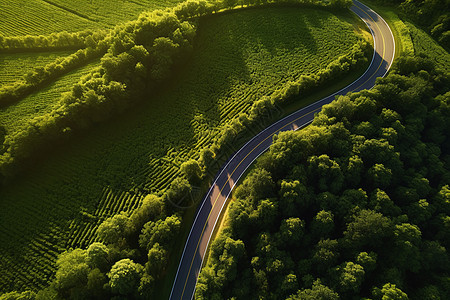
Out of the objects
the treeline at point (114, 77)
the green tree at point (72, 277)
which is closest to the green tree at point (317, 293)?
the treeline at point (114, 77)

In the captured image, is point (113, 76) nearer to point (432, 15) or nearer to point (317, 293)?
point (317, 293)

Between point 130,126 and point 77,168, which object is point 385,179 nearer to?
point 130,126

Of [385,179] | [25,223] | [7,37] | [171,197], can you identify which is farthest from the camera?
[7,37]

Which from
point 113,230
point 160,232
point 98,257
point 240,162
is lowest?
point 98,257

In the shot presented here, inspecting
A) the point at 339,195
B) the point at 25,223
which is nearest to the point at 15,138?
the point at 25,223

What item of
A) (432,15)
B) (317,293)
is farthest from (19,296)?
(432,15)

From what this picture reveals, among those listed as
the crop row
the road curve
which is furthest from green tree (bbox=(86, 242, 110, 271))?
the crop row

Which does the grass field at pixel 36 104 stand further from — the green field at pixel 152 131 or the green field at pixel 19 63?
the green field at pixel 19 63
